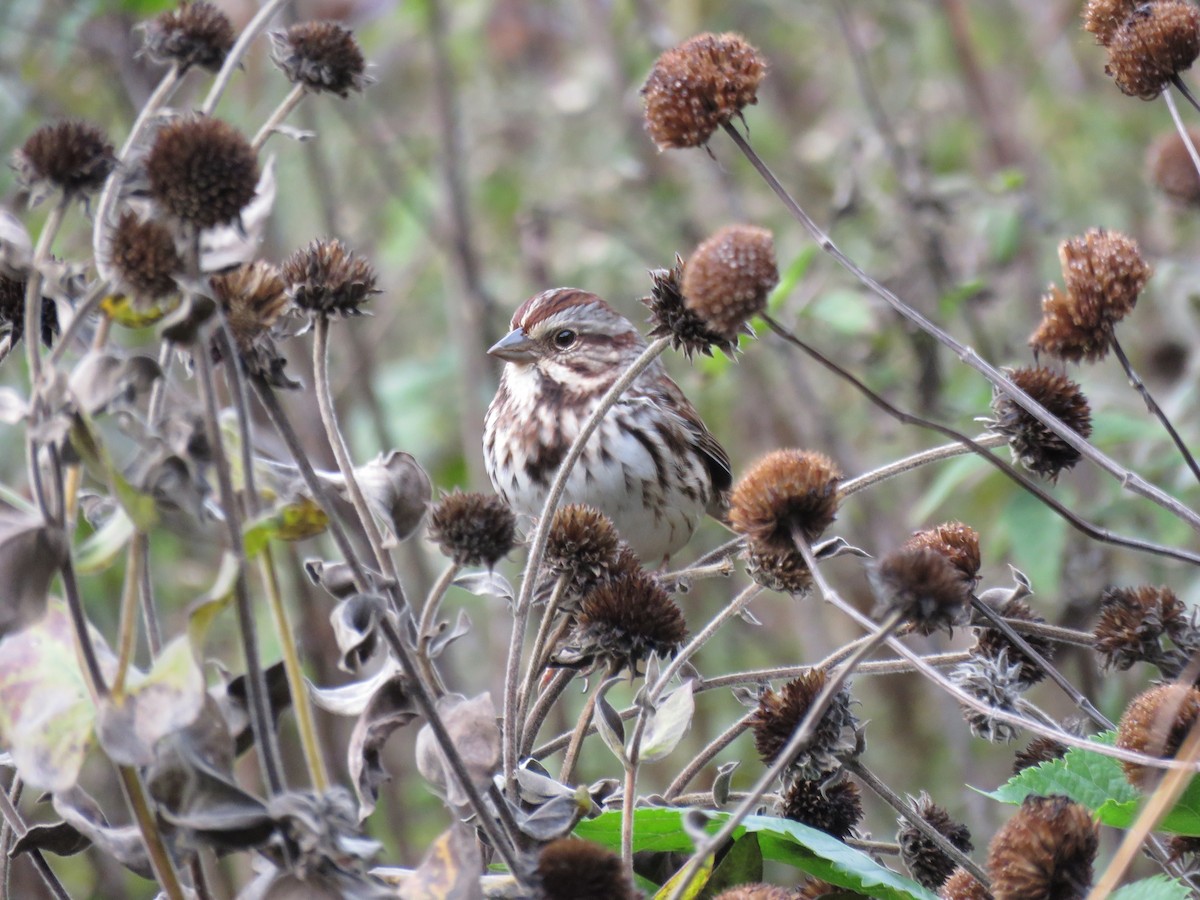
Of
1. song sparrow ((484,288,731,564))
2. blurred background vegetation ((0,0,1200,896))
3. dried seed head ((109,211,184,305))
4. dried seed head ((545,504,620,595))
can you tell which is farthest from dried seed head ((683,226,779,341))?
blurred background vegetation ((0,0,1200,896))

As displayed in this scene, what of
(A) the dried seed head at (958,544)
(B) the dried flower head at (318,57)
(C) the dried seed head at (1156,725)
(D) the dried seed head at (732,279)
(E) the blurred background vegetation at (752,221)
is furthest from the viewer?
(E) the blurred background vegetation at (752,221)

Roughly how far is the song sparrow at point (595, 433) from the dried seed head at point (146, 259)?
2.07 m

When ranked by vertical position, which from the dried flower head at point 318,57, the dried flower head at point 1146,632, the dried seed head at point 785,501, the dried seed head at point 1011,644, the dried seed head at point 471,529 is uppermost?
the dried flower head at point 318,57

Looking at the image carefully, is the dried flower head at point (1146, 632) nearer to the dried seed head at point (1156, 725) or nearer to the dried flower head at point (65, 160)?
the dried seed head at point (1156, 725)

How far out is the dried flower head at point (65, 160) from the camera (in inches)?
59.3

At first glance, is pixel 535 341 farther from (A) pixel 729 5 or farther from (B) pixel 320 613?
(A) pixel 729 5

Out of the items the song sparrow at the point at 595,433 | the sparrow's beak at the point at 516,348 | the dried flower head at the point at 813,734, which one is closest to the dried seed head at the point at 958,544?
the dried flower head at the point at 813,734

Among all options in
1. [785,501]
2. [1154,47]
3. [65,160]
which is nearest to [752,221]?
[1154,47]

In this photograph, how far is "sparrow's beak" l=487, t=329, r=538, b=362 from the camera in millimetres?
3639

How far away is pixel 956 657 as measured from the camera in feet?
6.10

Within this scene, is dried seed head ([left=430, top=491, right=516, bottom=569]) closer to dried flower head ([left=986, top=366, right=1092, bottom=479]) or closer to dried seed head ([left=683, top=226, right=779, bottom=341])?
dried seed head ([left=683, top=226, right=779, bottom=341])

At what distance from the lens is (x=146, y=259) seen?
4.27 feet

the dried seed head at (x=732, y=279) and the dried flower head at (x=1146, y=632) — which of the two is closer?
the dried seed head at (x=732, y=279)

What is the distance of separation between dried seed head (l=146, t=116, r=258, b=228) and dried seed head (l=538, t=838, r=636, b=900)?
2.15 ft
